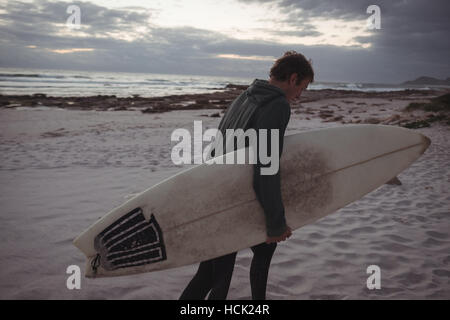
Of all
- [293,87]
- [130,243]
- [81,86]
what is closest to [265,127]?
[293,87]

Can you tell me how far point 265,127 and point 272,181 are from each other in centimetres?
30

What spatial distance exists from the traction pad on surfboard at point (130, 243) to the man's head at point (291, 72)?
1.26 metres

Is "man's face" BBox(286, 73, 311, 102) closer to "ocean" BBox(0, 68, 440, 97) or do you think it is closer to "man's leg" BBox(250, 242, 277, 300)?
"man's leg" BBox(250, 242, 277, 300)

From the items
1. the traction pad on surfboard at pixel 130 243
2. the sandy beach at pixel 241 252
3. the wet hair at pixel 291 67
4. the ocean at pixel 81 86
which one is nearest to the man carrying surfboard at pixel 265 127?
the wet hair at pixel 291 67

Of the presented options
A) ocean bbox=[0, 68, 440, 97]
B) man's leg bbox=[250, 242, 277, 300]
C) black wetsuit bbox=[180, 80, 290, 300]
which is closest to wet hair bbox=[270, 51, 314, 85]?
black wetsuit bbox=[180, 80, 290, 300]

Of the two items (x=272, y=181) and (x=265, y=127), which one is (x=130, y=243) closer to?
(x=272, y=181)

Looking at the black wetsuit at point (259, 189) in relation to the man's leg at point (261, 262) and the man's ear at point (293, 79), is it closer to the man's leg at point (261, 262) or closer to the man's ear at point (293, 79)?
the man's leg at point (261, 262)

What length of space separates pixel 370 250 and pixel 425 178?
288cm

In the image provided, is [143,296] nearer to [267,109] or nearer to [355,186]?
[267,109]

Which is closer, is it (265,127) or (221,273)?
(265,127)

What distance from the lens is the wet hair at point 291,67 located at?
1822mm

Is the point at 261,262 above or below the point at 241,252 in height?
above

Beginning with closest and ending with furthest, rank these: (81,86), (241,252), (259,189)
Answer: (259,189)
(241,252)
(81,86)

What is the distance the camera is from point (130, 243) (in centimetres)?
213
